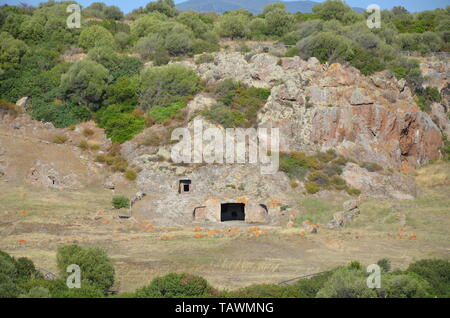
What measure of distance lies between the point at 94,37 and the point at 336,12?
108ft

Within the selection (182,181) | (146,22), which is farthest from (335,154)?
(146,22)

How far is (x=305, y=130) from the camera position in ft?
180

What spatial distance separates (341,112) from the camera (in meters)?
55.5

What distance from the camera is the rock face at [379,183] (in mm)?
49656

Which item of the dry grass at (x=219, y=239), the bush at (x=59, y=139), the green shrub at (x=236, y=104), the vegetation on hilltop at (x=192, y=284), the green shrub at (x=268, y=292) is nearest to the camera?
the vegetation on hilltop at (x=192, y=284)

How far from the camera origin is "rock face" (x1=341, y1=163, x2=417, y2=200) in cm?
4966

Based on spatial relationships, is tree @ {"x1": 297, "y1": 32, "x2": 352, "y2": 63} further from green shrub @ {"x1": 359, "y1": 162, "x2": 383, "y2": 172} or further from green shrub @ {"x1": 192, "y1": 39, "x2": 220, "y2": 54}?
green shrub @ {"x1": 359, "y1": 162, "x2": 383, "y2": 172}

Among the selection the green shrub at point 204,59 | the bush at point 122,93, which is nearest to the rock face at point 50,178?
the bush at point 122,93

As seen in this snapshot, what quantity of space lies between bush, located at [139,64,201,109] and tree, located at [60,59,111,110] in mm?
3989

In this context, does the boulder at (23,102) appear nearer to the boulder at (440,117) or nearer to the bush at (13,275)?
the bush at (13,275)

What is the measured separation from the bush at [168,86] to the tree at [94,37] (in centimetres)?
1159

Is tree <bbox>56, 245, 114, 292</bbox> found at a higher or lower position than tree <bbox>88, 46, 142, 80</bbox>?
lower

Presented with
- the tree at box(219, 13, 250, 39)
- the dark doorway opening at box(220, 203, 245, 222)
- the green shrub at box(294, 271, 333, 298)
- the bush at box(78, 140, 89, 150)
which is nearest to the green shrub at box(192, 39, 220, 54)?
the tree at box(219, 13, 250, 39)
